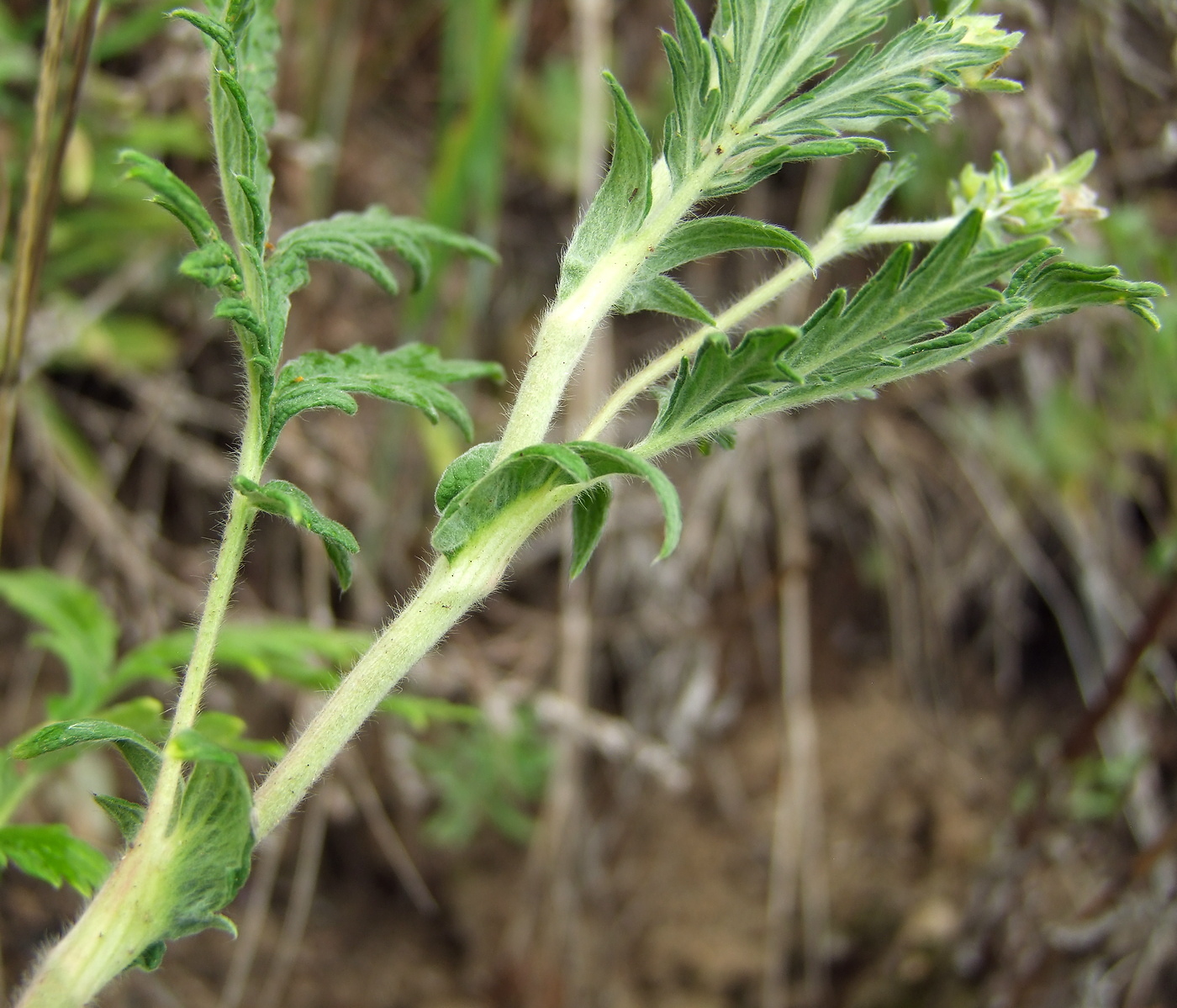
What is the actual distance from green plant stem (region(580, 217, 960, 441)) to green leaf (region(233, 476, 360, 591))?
26cm

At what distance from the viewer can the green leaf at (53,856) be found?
3.80ft

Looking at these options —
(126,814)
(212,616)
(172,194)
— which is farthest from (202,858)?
(172,194)

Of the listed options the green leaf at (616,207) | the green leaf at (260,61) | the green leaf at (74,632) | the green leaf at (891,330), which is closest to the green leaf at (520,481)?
the green leaf at (891,330)

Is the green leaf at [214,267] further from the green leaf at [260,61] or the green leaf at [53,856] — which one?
the green leaf at [53,856]

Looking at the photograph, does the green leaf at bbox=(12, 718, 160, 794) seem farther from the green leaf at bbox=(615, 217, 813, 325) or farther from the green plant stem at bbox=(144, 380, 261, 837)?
the green leaf at bbox=(615, 217, 813, 325)

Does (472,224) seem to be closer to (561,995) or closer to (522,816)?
(522,816)

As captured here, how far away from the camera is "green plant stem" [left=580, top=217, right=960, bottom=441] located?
40.3 inches

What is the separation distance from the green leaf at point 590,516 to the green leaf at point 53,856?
71 centimetres

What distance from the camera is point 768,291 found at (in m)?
1.08

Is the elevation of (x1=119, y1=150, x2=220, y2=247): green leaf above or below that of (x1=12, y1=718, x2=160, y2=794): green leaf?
above

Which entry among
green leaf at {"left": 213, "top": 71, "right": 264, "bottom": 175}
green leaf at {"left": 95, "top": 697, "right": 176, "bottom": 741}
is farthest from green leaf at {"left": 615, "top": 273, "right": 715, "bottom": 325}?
green leaf at {"left": 95, "top": 697, "right": 176, "bottom": 741}

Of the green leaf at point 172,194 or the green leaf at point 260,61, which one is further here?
the green leaf at point 260,61

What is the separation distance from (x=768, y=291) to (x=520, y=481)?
1.16 feet

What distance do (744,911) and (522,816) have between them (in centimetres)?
87
